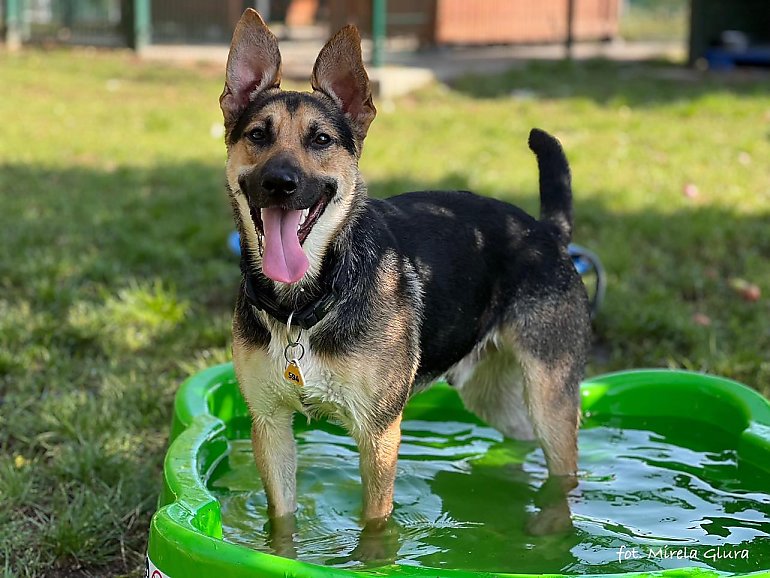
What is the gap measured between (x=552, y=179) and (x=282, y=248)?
64.6 inches

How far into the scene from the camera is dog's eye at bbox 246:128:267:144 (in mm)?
3670

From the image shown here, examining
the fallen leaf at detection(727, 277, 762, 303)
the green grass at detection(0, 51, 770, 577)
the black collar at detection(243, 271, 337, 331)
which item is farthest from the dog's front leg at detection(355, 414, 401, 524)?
the fallen leaf at detection(727, 277, 762, 303)

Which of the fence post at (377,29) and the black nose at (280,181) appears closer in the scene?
the black nose at (280,181)

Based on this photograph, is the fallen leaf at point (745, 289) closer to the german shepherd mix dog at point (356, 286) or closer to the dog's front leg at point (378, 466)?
the german shepherd mix dog at point (356, 286)

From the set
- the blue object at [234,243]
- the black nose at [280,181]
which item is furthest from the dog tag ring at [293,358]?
the blue object at [234,243]

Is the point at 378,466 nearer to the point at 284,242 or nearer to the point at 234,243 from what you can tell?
the point at 284,242

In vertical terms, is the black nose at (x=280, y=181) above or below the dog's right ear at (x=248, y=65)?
below

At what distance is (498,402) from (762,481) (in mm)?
1207

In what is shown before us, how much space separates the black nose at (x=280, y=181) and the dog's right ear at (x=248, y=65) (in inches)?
23.8

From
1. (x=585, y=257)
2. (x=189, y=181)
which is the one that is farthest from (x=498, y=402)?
(x=189, y=181)

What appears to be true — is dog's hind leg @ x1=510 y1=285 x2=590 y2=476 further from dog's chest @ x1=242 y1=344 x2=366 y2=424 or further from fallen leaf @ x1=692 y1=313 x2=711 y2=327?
fallen leaf @ x1=692 y1=313 x2=711 y2=327

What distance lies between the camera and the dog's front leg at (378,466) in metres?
3.74

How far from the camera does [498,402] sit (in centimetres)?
485

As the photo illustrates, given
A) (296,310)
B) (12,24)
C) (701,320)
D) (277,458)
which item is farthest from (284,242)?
(12,24)
